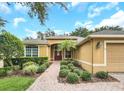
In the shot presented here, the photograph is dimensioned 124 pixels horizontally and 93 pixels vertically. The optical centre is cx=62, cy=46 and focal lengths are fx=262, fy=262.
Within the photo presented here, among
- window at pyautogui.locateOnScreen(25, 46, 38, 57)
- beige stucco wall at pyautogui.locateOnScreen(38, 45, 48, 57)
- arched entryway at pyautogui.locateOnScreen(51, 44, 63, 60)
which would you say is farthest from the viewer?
arched entryway at pyautogui.locateOnScreen(51, 44, 63, 60)

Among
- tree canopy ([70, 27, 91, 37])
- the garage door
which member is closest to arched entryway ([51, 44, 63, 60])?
the garage door

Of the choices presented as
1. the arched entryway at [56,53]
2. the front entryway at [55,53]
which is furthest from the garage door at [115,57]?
the arched entryway at [56,53]

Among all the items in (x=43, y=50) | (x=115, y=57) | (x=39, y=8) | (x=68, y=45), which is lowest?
(x=115, y=57)

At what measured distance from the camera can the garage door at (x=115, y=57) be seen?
59.2ft

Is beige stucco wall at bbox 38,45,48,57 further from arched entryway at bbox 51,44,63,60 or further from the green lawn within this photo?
the green lawn

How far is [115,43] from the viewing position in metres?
18.1

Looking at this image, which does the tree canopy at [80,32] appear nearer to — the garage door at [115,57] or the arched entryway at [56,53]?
the arched entryway at [56,53]

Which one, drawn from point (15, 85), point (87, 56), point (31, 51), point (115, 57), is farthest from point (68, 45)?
point (15, 85)

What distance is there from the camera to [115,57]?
18.2m

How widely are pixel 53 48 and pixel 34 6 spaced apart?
30441 millimetres

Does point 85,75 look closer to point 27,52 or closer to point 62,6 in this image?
point 62,6

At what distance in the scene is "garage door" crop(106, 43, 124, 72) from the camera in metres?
18.0

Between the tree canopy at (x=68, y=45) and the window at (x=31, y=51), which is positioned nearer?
the tree canopy at (x=68, y=45)

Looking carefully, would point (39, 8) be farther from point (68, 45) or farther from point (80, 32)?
point (80, 32)
